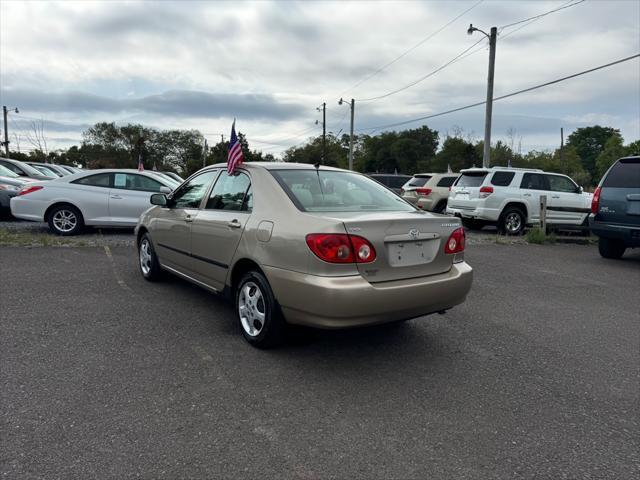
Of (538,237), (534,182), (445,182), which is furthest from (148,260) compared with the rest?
(445,182)

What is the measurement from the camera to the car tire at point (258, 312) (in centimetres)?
376

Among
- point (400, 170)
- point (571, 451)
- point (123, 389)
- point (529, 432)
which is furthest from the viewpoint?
point (400, 170)

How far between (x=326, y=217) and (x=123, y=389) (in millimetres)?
1802

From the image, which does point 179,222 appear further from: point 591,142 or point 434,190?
point 591,142

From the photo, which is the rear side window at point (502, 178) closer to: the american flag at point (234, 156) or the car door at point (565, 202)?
the car door at point (565, 202)

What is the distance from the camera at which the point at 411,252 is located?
3.73 metres

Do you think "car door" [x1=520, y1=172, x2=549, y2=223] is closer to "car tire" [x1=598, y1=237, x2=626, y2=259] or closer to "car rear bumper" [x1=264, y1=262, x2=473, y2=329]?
"car tire" [x1=598, y1=237, x2=626, y2=259]

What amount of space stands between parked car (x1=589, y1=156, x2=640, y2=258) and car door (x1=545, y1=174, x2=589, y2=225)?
3.80 metres

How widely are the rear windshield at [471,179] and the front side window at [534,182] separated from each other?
3.51 ft

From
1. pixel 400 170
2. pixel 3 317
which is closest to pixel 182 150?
pixel 400 170

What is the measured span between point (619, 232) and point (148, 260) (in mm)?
7734

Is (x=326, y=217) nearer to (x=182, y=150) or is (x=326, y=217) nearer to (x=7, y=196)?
(x=7, y=196)

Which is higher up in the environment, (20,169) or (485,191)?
(20,169)

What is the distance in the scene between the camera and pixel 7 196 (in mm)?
11766
